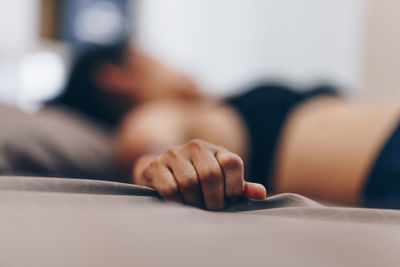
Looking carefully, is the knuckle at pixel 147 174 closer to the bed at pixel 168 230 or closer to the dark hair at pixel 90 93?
the bed at pixel 168 230

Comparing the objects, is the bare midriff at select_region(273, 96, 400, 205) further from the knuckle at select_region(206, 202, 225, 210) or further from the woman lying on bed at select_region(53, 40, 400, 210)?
the knuckle at select_region(206, 202, 225, 210)

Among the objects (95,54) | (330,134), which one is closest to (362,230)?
(330,134)

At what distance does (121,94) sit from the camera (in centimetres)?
108

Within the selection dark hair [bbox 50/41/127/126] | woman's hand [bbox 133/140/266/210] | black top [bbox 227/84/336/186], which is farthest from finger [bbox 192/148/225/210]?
dark hair [bbox 50/41/127/126]

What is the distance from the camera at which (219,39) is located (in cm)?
184

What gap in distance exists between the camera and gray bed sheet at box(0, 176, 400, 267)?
6.2 inches

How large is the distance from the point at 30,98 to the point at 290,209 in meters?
1.74

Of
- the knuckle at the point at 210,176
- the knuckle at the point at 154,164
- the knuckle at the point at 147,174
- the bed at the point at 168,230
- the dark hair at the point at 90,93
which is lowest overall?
the dark hair at the point at 90,93

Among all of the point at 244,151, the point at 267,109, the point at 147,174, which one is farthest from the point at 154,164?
the point at 267,109

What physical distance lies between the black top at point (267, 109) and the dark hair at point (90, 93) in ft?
1.08

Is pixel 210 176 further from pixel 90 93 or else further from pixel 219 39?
pixel 219 39

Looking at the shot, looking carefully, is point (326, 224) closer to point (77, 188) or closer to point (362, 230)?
point (362, 230)

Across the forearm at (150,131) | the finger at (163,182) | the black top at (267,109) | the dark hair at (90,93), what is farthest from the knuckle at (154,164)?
the dark hair at (90,93)

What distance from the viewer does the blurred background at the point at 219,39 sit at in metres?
1.41
